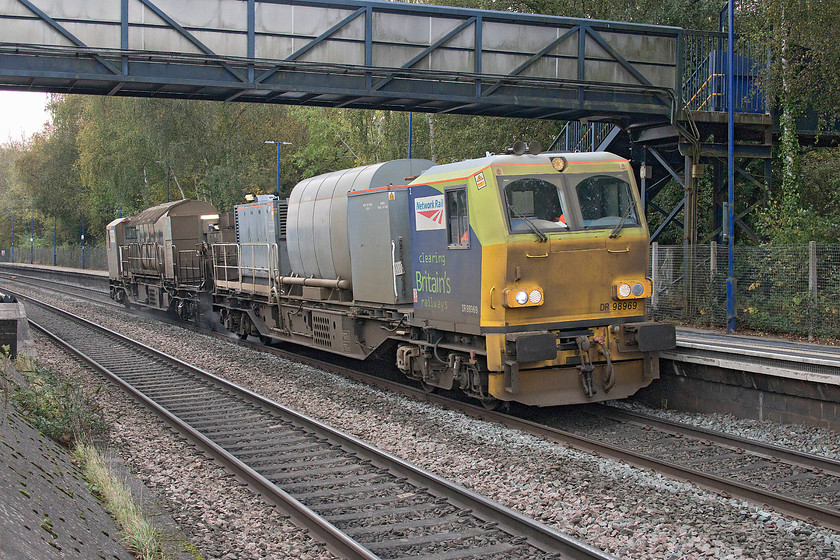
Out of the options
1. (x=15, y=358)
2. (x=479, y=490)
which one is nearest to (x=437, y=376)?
(x=479, y=490)

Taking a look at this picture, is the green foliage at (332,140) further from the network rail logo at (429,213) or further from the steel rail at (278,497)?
the steel rail at (278,497)

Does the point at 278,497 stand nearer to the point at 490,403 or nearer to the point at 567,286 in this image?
the point at 490,403

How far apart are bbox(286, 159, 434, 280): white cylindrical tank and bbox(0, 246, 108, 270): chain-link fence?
47.0m

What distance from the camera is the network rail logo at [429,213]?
35.7 feet

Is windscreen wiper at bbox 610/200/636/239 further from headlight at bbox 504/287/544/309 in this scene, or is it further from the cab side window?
the cab side window

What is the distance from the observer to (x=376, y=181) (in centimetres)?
1278

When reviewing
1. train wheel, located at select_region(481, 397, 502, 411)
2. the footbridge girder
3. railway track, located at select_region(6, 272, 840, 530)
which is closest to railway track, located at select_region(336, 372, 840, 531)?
railway track, located at select_region(6, 272, 840, 530)

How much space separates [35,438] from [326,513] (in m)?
3.33

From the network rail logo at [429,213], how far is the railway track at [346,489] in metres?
3.13

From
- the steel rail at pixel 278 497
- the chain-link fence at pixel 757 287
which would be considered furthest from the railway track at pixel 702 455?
the chain-link fence at pixel 757 287

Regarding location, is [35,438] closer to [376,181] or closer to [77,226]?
[376,181]

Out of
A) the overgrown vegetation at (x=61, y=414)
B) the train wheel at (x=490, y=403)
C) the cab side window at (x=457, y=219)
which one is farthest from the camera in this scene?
the train wheel at (x=490, y=403)

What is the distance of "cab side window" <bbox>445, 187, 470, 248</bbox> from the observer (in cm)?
1031

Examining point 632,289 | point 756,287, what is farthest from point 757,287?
point 632,289
